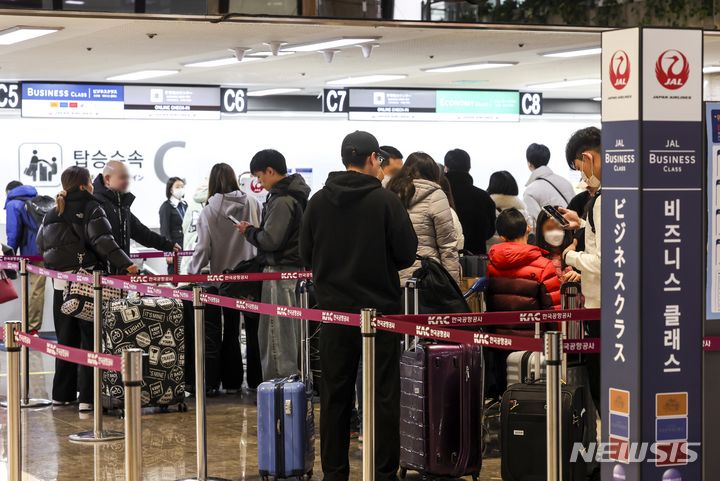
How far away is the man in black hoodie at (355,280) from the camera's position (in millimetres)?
5859

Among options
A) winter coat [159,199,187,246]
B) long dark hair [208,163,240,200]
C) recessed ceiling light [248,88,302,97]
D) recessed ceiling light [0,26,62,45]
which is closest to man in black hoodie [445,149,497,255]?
long dark hair [208,163,240,200]

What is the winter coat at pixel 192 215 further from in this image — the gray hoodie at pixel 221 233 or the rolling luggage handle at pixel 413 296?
the rolling luggage handle at pixel 413 296

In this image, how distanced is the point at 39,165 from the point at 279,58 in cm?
402

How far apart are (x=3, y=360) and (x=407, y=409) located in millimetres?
6309

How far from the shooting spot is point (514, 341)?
4895 mm

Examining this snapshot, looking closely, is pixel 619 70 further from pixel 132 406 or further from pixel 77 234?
pixel 77 234

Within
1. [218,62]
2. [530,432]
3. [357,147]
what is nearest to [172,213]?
[218,62]

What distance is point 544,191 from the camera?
967 centimetres

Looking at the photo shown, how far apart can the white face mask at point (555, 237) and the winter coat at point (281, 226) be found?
74.8 inches

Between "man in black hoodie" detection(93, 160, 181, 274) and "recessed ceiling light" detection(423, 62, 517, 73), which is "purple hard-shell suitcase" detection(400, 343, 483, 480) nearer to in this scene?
"man in black hoodie" detection(93, 160, 181, 274)

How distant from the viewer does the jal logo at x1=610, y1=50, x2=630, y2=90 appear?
4.49m

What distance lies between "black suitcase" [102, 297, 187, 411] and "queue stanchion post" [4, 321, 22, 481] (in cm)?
274

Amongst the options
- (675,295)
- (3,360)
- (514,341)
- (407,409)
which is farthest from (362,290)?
(3,360)

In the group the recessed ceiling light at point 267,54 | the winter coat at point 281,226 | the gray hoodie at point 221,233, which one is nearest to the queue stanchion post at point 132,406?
the winter coat at point 281,226
